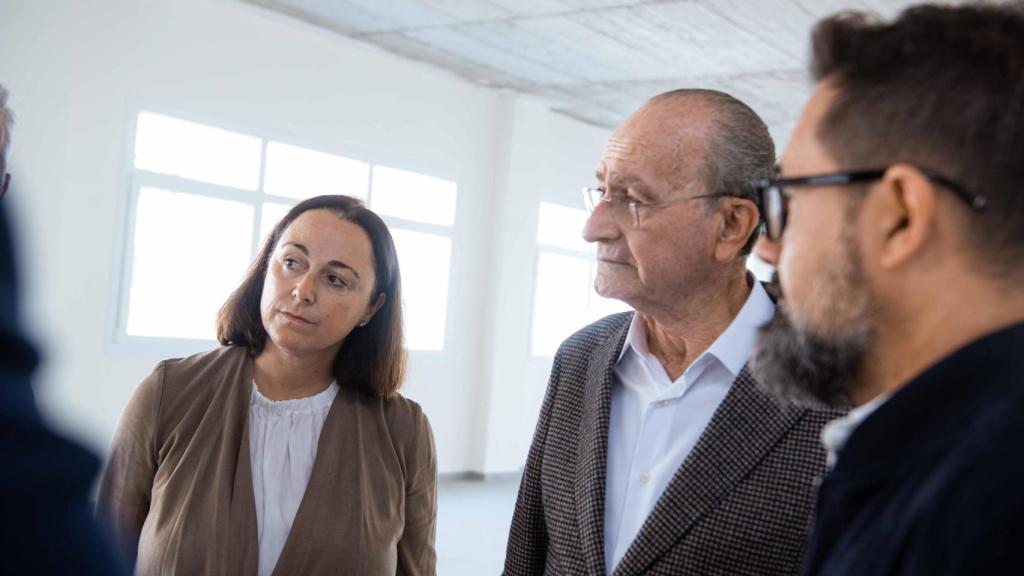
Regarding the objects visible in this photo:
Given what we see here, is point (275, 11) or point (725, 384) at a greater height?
point (275, 11)

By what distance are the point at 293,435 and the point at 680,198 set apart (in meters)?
1.09

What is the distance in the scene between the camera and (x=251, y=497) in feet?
6.82

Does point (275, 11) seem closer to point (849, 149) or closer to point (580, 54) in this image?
point (580, 54)

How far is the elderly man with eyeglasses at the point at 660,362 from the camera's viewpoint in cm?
159

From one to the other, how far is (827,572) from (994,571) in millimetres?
181

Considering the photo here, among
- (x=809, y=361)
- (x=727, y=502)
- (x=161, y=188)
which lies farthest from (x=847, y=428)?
(x=161, y=188)

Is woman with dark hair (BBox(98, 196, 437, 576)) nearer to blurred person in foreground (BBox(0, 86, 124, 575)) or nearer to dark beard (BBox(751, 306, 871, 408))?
dark beard (BBox(751, 306, 871, 408))

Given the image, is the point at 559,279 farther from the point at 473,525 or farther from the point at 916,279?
the point at 916,279

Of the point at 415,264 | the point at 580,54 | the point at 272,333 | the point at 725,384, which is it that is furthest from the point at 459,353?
the point at 725,384

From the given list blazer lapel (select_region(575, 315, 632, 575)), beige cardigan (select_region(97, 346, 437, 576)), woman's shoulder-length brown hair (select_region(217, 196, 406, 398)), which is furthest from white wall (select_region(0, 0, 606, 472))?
blazer lapel (select_region(575, 315, 632, 575))

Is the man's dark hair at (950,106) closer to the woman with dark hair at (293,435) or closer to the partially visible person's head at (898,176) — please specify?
the partially visible person's head at (898,176)

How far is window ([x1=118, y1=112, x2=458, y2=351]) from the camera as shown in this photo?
20.9ft

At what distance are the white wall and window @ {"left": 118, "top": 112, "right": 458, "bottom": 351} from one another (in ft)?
0.40

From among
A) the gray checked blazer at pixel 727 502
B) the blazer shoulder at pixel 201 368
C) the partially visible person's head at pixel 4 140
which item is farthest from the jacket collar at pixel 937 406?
the blazer shoulder at pixel 201 368
